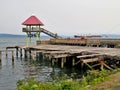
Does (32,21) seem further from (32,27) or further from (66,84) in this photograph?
(66,84)

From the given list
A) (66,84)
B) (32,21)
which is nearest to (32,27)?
(32,21)

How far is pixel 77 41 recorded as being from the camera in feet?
178

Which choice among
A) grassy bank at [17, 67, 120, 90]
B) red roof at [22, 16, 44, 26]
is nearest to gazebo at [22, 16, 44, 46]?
red roof at [22, 16, 44, 26]

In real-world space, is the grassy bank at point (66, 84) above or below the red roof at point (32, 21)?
below

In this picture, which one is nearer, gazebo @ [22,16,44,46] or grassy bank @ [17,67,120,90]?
grassy bank @ [17,67,120,90]

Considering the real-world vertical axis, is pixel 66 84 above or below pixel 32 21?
below

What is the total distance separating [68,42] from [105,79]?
38.6 metres

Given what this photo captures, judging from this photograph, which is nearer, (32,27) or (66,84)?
(66,84)

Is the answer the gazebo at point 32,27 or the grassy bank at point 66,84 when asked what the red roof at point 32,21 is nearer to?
the gazebo at point 32,27

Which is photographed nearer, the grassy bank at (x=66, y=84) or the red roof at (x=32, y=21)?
the grassy bank at (x=66, y=84)

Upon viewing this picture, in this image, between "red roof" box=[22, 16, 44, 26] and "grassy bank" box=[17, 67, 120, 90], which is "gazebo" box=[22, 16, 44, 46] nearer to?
"red roof" box=[22, 16, 44, 26]

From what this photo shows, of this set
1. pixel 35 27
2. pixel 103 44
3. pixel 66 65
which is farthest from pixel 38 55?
pixel 66 65

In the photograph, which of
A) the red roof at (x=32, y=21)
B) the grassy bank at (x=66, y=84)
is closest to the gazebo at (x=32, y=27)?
the red roof at (x=32, y=21)

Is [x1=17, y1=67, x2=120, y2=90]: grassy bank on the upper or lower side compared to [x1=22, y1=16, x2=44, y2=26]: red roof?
lower
